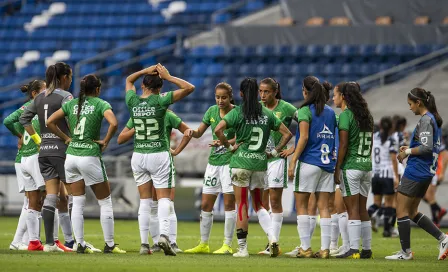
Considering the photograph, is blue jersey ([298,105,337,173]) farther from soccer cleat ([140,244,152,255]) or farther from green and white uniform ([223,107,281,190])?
soccer cleat ([140,244,152,255])

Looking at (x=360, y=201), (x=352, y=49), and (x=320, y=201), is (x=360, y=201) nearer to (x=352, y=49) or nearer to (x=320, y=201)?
(x=320, y=201)

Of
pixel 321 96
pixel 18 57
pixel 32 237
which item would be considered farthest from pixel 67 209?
pixel 18 57

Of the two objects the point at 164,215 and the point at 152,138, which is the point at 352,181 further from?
the point at 152,138

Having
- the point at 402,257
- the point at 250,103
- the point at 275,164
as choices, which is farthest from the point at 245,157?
the point at 402,257

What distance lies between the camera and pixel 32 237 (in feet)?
44.3

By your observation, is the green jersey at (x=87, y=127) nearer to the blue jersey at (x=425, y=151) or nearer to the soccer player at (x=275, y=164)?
the soccer player at (x=275, y=164)

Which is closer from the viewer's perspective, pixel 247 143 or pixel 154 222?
pixel 247 143

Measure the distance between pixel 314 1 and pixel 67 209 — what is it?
1925 centimetres

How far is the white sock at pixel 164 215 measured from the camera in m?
12.5

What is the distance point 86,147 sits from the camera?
12.8 meters

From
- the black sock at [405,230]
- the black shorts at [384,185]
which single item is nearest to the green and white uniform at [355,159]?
the black sock at [405,230]

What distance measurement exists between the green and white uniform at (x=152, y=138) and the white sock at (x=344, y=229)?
2403 mm

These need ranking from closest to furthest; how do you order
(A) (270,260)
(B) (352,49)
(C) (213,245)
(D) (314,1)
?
(A) (270,260), (C) (213,245), (B) (352,49), (D) (314,1)

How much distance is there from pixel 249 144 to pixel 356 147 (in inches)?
55.5
